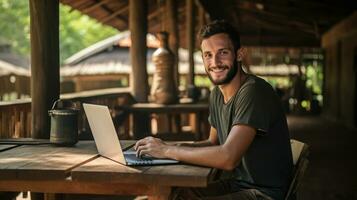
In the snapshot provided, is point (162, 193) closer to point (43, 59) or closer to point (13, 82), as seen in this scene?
point (43, 59)

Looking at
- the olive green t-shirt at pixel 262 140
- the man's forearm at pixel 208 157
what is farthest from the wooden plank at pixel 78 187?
the olive green t-shirt at pixel 262 140

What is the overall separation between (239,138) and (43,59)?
4.90ft

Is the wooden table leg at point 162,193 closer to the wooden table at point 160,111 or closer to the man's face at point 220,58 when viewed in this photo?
the man's face at point 220,58

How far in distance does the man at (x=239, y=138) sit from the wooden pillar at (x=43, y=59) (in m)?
1.05

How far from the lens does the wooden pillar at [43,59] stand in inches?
127

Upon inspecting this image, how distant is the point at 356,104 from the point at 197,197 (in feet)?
33.1

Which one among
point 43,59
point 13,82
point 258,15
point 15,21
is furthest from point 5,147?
point 15,21

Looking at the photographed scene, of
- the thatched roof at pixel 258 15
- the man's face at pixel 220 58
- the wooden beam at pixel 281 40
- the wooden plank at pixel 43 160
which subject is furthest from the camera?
the wooden beam at pixel 281 40

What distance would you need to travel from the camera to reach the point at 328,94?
15.6 metres

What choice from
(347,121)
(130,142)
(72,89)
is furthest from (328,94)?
(130,142)

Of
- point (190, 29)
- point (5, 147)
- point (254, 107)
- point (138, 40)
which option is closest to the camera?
point (254, 107)

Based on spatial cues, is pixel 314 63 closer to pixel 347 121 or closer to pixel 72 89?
pixel 347 121

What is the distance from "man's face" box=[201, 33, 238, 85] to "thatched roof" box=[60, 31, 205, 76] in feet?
45.4

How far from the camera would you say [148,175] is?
2057 millimetres
